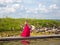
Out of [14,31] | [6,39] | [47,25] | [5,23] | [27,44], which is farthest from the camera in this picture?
[47,25]

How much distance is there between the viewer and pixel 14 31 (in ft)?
62.0

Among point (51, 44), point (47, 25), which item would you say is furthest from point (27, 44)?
point (47, 25)

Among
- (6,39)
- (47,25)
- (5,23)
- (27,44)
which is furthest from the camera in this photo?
(47,25)

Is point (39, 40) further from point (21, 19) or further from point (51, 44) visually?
point (21, 19)

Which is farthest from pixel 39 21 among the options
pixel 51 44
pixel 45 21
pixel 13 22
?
pixel 51 44

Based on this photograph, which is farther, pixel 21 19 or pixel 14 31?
pixel 21 19

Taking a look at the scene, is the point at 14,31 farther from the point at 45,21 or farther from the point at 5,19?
the point at 45,21

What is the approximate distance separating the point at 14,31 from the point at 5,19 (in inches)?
88.9

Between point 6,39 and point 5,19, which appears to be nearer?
point 6,39

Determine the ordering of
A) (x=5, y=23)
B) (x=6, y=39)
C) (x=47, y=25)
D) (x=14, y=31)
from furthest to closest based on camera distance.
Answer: (x=47, y=25)
(x=5, y=23)
(x=14, y=31)
(x=6, y=39)

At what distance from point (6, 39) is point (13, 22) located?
6.21 meters

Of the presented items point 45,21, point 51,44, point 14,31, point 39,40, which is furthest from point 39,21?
point 51,44

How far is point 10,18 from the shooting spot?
21562 millimetres

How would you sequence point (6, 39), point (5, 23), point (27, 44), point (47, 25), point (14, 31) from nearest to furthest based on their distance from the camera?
point (27, 44) → point (6, 39) → point (14, 31) → point (5, 23) → point (47, 25)
